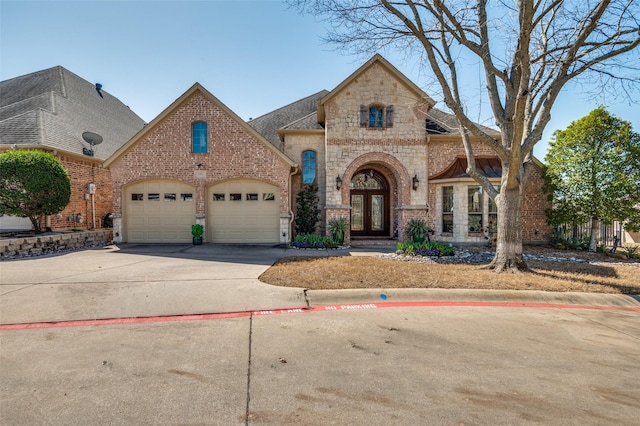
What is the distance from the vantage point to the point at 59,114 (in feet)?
51.2

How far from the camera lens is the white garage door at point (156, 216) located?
1367 centimetres

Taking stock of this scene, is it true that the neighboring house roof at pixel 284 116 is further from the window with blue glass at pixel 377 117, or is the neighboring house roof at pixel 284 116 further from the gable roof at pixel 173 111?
the window with blue glass at pixel 377 117

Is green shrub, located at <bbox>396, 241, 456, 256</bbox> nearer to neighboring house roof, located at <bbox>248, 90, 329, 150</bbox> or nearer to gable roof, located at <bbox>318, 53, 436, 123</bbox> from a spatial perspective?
gable roof, located at <bbox>318, 53, 436, 123</bbox>

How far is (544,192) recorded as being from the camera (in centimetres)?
1334

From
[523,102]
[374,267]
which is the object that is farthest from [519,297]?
[523,102]

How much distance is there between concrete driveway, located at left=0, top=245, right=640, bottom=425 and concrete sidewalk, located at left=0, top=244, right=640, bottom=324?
0.12 ft

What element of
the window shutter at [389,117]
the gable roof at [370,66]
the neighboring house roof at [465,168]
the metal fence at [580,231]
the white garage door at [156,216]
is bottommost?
the metal fence at [580,231]

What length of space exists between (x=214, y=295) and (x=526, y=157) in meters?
8.42

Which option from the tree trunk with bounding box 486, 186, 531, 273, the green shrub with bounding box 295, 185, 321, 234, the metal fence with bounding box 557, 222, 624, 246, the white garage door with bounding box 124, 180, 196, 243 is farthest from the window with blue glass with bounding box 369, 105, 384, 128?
the metal fence with bounding box 557, 222, 624, 246

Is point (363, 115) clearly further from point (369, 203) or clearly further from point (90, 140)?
point (90, 140)

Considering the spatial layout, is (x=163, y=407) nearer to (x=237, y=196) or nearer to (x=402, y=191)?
(x=237, y=196)

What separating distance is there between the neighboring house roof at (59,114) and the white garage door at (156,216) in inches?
147

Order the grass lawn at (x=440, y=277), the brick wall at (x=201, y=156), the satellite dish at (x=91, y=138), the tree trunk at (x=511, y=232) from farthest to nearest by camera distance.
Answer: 1. the satellite dish at (x=91, y=138)
2. the brick wall at (x=201, y=156)
3. the tree trunk at (x=511, y=232)
4. the grass lawn at (x=440, y=277)

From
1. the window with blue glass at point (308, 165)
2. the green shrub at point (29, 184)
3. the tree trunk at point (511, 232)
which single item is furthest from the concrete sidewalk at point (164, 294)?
the window with blue glass at point (308, 165)
